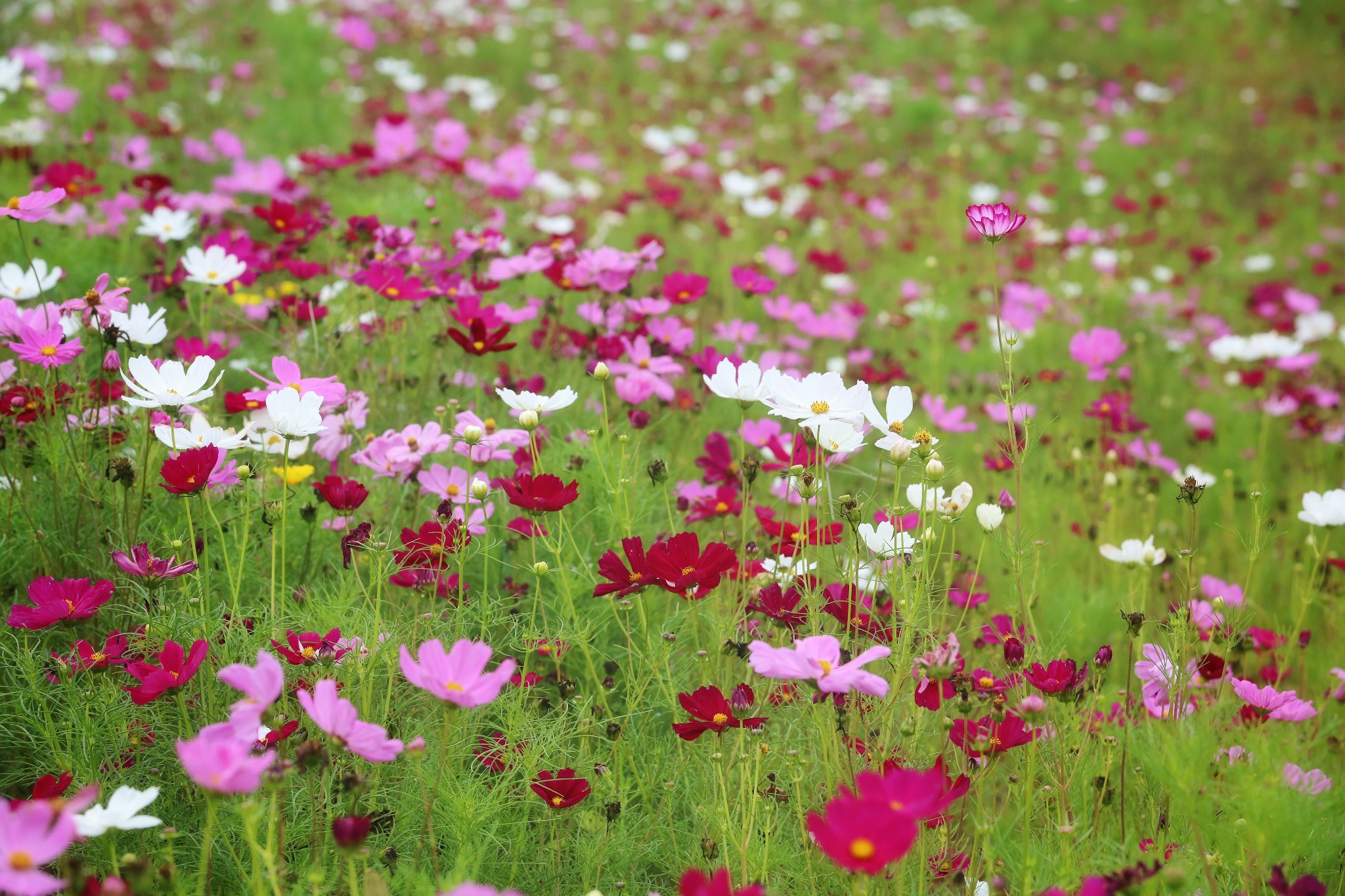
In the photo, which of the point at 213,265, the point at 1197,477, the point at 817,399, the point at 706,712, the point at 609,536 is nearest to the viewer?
the point at 706,712

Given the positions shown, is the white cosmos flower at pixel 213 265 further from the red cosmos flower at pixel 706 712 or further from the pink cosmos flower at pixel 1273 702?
the pink cosmos flower at pixel 1273 702

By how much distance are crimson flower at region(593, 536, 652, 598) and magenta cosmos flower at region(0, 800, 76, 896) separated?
559mm

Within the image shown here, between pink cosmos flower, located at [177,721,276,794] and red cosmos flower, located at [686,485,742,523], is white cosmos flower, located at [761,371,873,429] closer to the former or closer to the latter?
red cosmos flower, located at [686,485,742,523]

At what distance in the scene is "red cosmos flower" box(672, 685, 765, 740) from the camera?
106cm

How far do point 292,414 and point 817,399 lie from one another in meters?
0.62

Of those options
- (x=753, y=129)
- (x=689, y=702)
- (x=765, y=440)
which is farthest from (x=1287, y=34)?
(x=689, y=702)

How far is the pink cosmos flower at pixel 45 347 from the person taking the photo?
4.32ft

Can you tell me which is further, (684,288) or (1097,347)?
(1097,347)

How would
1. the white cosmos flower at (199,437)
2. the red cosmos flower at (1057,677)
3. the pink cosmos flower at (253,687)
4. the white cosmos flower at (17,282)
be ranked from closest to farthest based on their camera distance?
the pink cosmos flower at (253,687), the red cosmos flower at (1057,677), the white cosmos flower at (199,437), the white cosmos flower at (17,282)

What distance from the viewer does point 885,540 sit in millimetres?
1194

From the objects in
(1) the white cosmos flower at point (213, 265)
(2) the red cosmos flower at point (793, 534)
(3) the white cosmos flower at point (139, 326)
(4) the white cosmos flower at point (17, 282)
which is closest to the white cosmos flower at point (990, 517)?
(2) the red cosmos flower at point (793, 534)

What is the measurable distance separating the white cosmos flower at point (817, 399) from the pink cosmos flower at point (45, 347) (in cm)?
98

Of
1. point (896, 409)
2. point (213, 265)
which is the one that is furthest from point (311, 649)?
point (213, 265)

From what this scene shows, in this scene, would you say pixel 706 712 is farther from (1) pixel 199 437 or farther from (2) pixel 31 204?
(2) pixel 31 204
